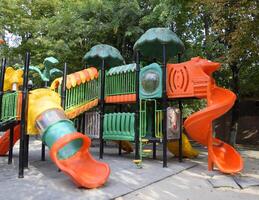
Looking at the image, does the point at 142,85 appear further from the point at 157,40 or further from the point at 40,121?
the point at 40,121

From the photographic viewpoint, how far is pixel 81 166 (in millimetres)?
8375

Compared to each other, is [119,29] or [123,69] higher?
[119,29]

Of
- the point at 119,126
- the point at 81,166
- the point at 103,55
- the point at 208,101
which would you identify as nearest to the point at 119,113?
the point at 119,126

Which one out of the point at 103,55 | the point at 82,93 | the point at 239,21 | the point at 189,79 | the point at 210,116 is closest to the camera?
the point at 210,116

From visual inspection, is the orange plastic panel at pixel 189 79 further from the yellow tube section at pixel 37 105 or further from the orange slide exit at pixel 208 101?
the yellow tube section at pixel 37 105

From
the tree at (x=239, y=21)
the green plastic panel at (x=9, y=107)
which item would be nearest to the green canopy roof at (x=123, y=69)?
the tree at (x=239, y=21)

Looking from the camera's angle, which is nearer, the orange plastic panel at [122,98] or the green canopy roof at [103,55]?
the orange plastic panel at [122,98]

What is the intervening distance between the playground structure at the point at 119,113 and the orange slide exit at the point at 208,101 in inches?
0.9

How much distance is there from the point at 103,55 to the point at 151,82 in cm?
251

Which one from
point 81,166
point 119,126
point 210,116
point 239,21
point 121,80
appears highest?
point 239,21

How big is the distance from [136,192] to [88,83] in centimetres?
586

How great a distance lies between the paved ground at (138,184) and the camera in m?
7.31

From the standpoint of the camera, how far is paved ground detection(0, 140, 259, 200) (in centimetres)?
731

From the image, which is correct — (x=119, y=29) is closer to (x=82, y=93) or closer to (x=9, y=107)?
(x=82, y=93)
